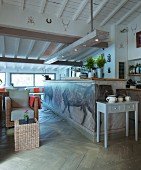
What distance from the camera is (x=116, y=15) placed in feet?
16.4

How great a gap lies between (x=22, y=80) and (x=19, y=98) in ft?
26.3

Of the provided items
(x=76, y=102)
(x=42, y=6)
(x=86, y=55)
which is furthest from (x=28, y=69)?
(x=76, y=102)

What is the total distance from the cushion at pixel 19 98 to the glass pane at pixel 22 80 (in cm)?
782

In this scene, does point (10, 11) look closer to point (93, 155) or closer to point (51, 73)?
point (93, 155)

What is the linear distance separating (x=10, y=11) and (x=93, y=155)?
402 centimetres

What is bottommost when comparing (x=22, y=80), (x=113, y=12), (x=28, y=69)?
(x=22, y=80)

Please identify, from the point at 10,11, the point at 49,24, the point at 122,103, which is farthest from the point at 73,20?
→ the point at 122,103

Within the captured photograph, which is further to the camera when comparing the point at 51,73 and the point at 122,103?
the point at 51,73

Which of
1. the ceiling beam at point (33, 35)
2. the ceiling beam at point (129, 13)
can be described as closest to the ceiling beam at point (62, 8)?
the ceiling beam at point (33, 35)

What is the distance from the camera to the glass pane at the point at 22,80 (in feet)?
37.2

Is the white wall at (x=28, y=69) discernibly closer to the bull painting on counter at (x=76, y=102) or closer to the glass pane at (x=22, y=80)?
the glass pane at (x=22, y=80)

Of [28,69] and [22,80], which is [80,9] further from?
[22,80]

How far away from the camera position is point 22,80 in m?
11.6

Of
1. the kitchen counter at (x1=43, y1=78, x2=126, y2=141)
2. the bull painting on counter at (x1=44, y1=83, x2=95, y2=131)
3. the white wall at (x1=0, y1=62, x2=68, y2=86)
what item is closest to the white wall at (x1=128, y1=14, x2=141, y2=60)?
the kitchen counter at (x1=43, y1=78, x2=126, y2=141)
